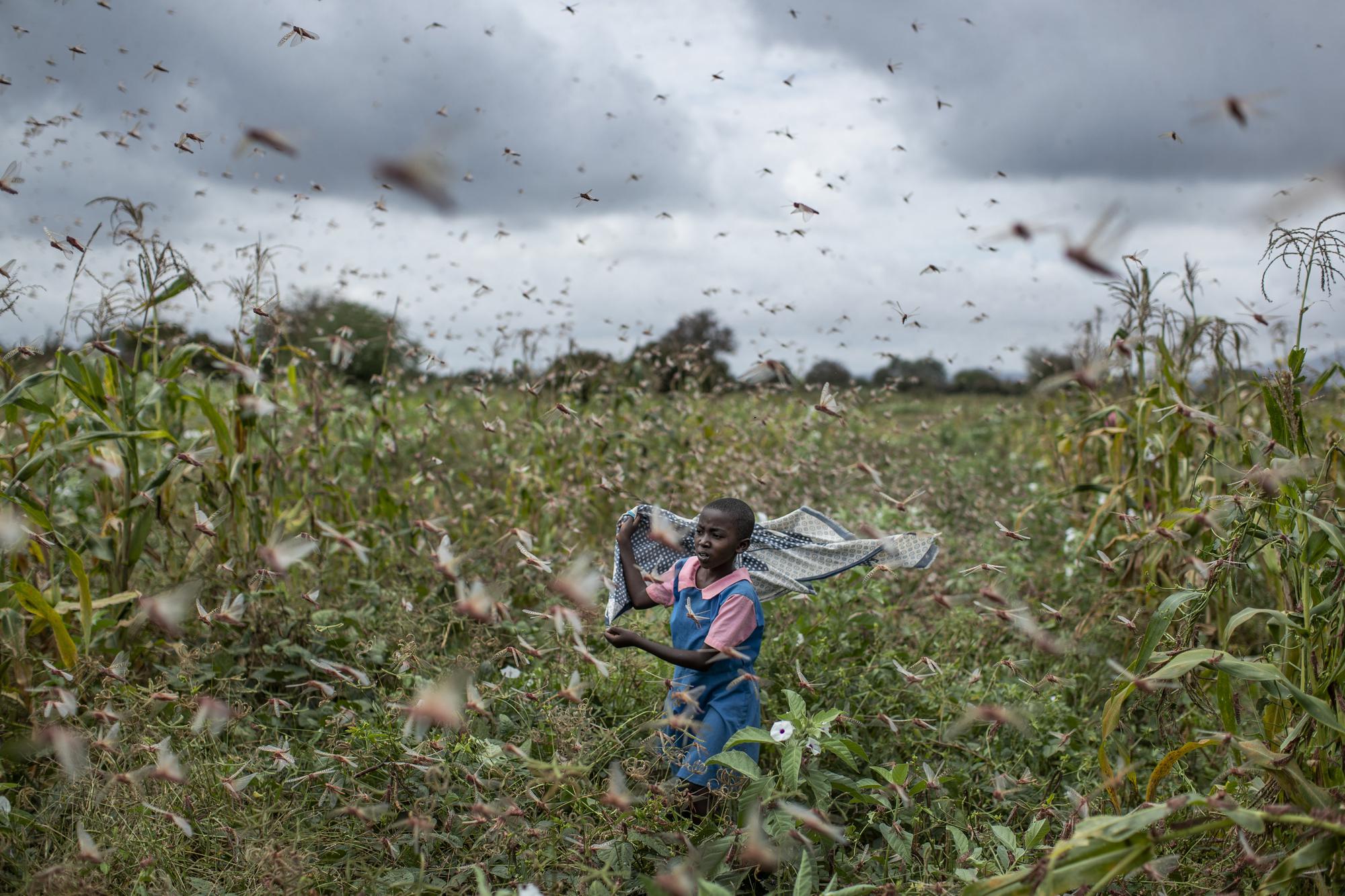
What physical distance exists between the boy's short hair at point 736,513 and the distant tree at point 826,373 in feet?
15.1

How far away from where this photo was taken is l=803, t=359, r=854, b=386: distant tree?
25.7 feet

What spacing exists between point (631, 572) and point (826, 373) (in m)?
5.75

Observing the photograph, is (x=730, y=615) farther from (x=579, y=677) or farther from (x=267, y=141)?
(x=267, y=141)

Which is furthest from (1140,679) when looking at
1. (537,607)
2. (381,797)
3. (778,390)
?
(778,390)

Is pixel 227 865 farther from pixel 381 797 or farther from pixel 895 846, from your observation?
pixel 895 846

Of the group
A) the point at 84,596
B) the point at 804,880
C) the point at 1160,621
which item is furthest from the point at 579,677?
the point at 84,596

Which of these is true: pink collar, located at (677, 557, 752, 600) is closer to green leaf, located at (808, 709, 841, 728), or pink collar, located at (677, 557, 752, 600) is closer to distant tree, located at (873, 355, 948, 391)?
green leaf, located at (808, 709, 841, 728)

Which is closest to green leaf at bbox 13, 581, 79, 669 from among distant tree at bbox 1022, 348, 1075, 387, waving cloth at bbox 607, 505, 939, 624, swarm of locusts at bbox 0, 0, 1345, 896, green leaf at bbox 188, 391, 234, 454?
swarm of locusts at bbox 0, 0, 1345, 896

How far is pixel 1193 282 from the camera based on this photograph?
14.4 feet

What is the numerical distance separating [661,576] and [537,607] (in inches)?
45.9

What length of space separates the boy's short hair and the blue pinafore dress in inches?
6.6

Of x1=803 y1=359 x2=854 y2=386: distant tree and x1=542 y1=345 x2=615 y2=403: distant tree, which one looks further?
x1=803 y1=359 x2=854 y2=386: distant tree

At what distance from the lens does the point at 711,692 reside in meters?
2.83

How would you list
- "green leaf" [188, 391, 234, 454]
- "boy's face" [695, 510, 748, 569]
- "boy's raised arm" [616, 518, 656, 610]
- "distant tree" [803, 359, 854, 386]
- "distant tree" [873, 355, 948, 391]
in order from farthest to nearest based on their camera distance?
"distant tree" [873, 355, 948, 391] < "distant tree" [803, 359, 854, 386] < "green leaf" [188, 391, 234, 454] < "boy's raised arm" [616, 518, 656, 610] < "boy's face" [695, 510, 748, 569]
